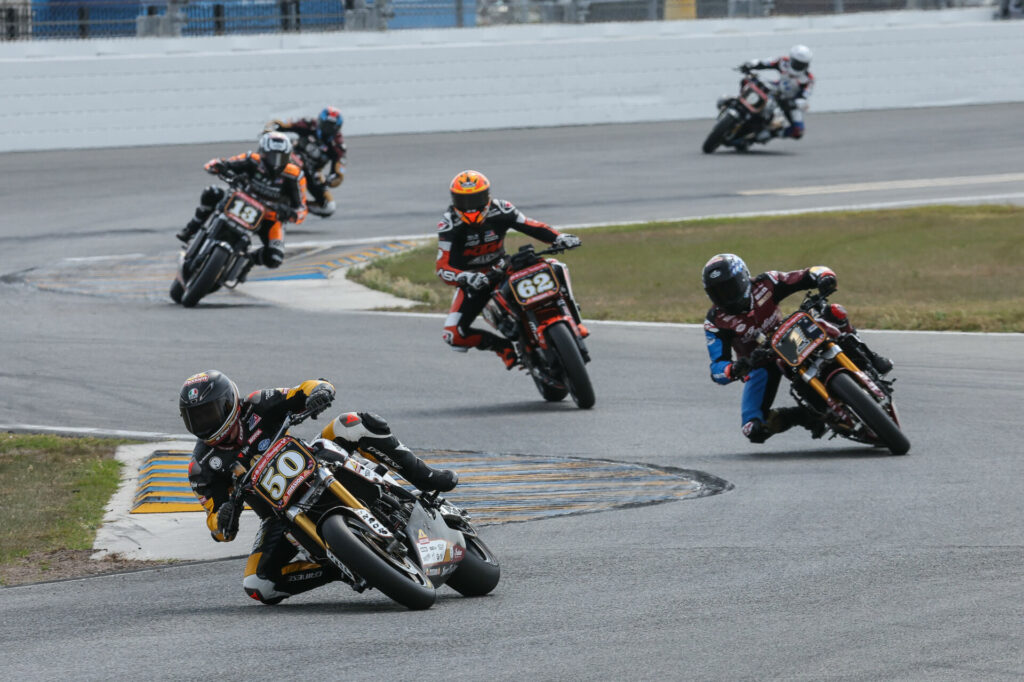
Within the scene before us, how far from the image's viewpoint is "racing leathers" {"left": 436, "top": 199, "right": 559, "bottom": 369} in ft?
46.1

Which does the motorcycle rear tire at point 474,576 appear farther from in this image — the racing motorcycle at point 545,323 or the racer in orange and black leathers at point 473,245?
the racer in orange and black leathers at point 473,245

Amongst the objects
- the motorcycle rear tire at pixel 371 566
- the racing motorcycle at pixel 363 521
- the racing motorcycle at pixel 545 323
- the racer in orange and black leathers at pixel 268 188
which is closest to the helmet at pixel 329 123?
the racer in orange and black leathers at pixel 268 188

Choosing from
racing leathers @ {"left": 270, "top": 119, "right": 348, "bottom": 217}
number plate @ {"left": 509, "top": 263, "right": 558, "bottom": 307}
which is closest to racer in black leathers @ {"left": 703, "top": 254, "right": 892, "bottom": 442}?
number plate @ {"left": 509, "top": 263, "right": 558, "bottom": 307}

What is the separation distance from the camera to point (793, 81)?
98.5ft

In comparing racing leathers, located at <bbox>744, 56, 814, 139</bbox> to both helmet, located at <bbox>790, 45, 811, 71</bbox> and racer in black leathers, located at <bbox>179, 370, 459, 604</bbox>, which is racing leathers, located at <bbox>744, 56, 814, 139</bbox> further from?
racer in black leathers, located at <bbox>179, 370, 459, 604</bbox>

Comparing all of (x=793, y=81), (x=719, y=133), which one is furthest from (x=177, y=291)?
(x=793, y=81)

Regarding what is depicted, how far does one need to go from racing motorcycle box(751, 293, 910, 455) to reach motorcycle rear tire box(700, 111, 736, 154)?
19.4 meters

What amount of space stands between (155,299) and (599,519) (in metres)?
11.2

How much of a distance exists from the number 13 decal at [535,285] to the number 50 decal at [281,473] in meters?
5.76

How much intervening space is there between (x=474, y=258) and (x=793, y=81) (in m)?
17.1

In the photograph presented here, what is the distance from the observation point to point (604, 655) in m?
6.55

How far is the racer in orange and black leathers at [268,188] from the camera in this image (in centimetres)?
1912

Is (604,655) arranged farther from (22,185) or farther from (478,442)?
(22,185)

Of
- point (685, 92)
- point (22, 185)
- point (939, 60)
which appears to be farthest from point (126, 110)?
point (939, 60)
